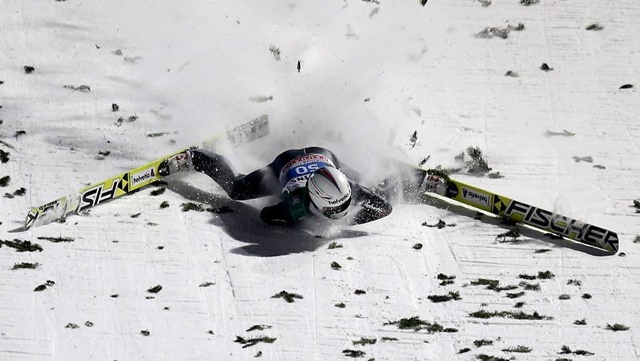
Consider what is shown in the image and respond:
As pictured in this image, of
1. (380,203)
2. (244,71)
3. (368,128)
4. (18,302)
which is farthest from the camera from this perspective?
(244,71)

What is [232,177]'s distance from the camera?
16.3m

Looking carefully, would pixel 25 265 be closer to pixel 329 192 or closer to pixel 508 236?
pixel 329 192

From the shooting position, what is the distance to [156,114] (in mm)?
18391

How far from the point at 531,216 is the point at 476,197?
884 mm

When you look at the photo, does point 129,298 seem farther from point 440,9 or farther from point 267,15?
point 440,9

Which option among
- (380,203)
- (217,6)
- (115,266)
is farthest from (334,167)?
(217,6)

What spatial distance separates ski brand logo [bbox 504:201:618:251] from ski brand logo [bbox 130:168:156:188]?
544 cm

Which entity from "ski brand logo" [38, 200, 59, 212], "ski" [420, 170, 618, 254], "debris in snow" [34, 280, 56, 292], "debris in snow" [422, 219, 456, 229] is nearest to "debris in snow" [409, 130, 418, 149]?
"ski" [420, 170, 618, 254]

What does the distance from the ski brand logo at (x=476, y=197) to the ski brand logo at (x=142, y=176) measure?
15.7 feet

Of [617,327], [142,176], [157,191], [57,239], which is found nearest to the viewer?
[617,327]

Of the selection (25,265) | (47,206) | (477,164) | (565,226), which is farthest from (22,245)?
(565,226)

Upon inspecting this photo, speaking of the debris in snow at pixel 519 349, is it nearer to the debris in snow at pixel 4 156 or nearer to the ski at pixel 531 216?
the ski at pixel 531 216

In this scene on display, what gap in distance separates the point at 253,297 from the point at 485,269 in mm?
3474

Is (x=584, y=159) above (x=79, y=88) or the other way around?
the other way around
